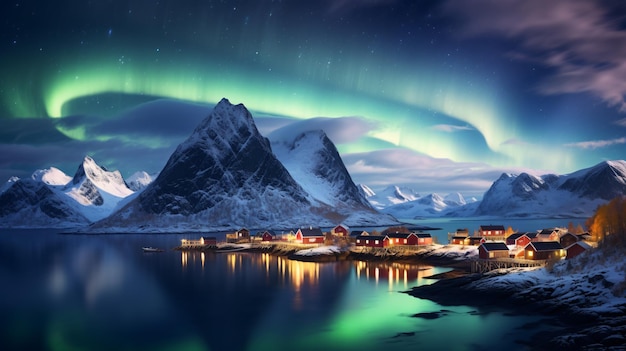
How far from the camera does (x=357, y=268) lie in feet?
349

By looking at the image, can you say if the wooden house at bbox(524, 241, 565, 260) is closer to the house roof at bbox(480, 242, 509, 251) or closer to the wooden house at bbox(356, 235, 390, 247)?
the house roof at bbox(480, 242, 509, 251)

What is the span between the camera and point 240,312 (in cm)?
6575

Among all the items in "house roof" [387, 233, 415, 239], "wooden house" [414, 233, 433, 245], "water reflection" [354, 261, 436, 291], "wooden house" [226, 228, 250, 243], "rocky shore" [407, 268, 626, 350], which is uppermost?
"house roof" [387, 233, 415, 239]

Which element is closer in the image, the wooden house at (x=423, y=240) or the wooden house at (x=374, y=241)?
the wooden house at (x=423, y=240)

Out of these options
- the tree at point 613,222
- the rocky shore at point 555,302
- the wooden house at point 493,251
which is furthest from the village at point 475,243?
the rocky shore at point 555,302

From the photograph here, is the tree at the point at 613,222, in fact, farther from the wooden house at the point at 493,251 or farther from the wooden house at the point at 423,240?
the wooden house at the point at 423,240

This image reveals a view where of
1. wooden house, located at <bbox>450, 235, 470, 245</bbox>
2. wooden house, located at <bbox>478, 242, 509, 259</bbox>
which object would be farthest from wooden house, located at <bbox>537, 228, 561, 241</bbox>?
wooden house, located at <bbox>478, 242, 509, 259</bbox>

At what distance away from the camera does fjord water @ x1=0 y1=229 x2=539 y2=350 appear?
167ft

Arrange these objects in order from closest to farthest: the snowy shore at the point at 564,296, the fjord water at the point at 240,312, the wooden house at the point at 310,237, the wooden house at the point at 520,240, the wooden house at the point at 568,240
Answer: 1. the snowy shore at the point at 564,296
2. the fjord water at the point at 240,312
3. the wooden house at the point at 568,240
4. the wooden house at the point at 520,240
5. the wooden house at the point at 310,237

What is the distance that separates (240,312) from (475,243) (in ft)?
249

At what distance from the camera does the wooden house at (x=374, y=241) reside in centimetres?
12556

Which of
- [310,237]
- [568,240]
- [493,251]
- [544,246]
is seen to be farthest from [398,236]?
[544,246]

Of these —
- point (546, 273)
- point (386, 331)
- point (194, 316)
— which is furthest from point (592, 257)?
point (194, 316)

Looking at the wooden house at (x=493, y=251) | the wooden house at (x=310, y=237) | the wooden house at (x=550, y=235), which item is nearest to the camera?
the wooden house at (x=493, y=251)
